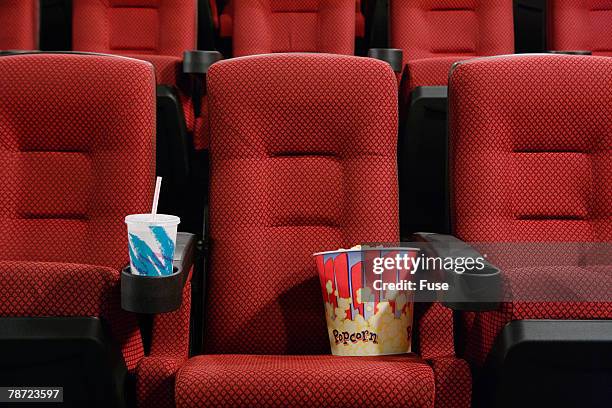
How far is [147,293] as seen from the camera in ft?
1.46

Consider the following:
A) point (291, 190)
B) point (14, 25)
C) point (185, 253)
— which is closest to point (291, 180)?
point (291, 190)

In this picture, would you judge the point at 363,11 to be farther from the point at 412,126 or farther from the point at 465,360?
the point at 465,360

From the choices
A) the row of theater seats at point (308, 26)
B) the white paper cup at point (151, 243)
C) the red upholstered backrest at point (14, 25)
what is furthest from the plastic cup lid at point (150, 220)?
the red upholstered backrest at point (14, 25)

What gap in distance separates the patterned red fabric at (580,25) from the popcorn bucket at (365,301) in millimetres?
716

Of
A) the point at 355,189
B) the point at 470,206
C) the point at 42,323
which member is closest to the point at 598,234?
the point at 470,206

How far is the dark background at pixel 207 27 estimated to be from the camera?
1.13m

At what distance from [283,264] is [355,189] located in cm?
9

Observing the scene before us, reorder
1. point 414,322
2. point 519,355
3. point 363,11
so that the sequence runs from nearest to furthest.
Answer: point 519,355
point 414,322
point 363,11

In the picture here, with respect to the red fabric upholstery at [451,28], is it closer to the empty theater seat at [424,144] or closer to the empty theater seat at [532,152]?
the empty theater seat at [424,144]

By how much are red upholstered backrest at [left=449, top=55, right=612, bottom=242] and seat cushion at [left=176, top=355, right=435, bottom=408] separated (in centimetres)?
20

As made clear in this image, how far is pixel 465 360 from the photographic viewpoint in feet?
1.68

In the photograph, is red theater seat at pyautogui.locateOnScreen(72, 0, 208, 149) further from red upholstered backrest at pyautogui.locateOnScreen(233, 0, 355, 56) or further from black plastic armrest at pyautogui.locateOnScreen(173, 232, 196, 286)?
black plastic armrest at pyautogui.locateOnScreen(173, 232, 196, 286)

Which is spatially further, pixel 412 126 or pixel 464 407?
pixel 412 126

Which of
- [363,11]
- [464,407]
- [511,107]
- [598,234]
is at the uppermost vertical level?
[363,11]
